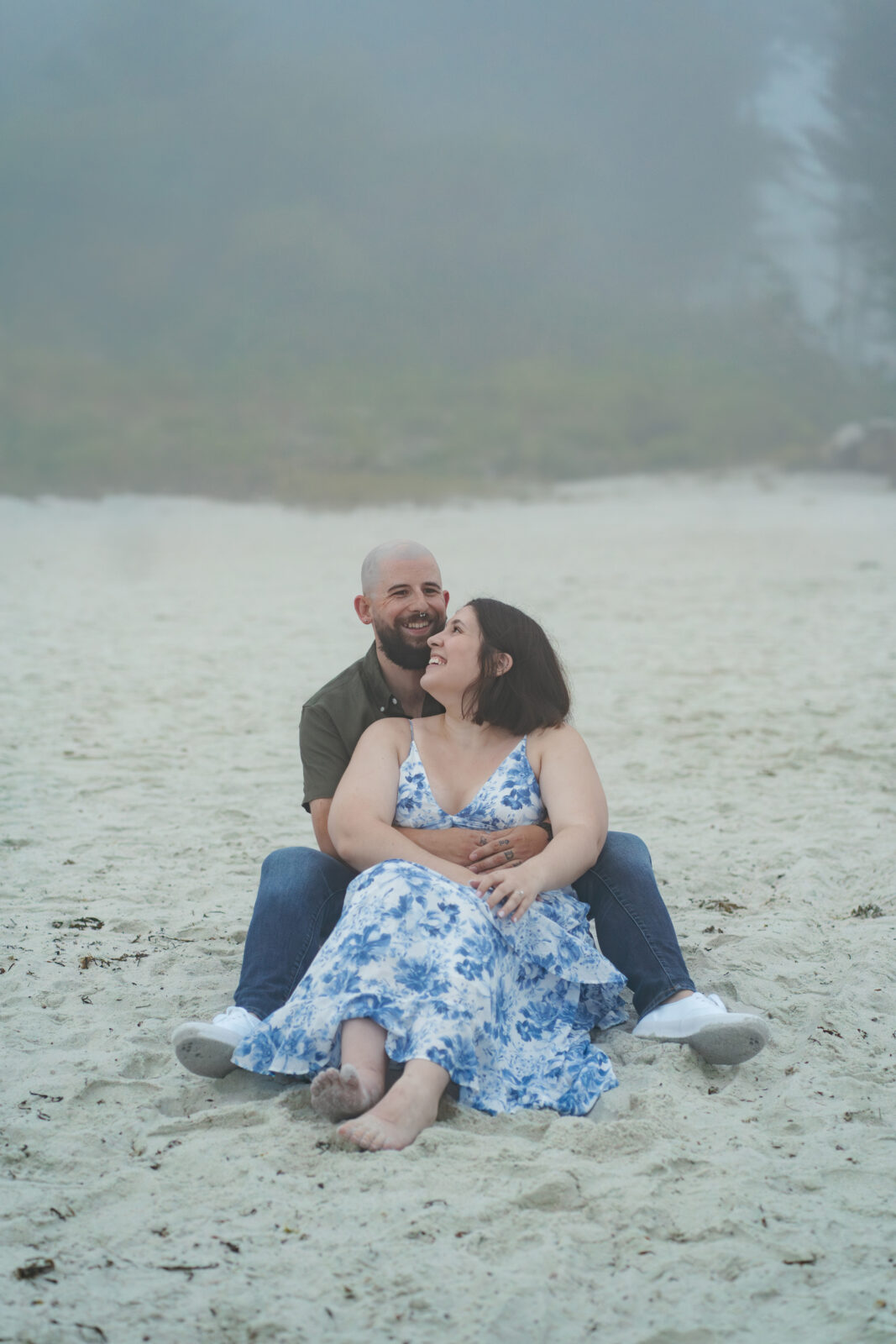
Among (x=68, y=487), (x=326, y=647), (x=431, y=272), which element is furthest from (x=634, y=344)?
(x=326, y=647)

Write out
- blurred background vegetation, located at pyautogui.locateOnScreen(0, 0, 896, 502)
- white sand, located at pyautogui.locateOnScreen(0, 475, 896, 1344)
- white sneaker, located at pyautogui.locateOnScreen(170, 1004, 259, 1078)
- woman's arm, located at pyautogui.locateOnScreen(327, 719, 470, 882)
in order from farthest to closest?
blurred background vegetation, located at pyautogui.locateOnScreen(0, 0, 896, 502) → woman's arm, located at pyautogui.locateOnScreen(327, 719, 470, 882) → white sneaker, located at pyautogui.locateOnScreen(170, 1004, 259, 1078) → white sand, located at pyautogui.locateOnScreen(0, 475, 896, 1344)

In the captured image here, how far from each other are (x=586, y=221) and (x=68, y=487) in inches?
683

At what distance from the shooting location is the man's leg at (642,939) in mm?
2740

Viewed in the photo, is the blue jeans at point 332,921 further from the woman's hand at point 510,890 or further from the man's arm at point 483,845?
the woman's hand at point 510,890

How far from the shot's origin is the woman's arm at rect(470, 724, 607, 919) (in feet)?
8.35

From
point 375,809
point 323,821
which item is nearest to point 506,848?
point 375,809

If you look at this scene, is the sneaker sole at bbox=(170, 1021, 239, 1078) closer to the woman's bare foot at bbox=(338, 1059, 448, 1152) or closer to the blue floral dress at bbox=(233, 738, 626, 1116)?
the blue floral dress at bbox=(233, 738, 626, 1116)

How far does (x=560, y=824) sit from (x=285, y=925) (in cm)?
71

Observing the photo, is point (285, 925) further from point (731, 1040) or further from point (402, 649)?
point (731, 1040)

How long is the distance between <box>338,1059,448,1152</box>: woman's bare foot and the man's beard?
1167mm

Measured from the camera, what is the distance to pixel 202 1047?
2.48 meters

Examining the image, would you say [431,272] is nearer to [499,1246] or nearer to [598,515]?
[598,515]

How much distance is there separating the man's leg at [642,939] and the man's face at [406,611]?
74 cm

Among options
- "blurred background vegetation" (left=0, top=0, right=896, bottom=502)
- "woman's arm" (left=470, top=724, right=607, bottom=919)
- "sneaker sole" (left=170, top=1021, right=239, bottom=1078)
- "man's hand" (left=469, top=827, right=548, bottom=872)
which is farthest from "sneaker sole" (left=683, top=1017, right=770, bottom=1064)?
"blurred background vegetation" (left=0, top=0, right=896, bottom=502)
